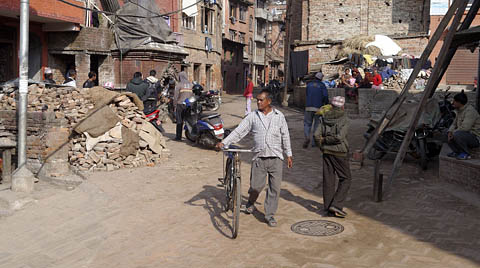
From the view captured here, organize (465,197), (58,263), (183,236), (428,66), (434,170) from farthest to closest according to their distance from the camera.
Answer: (428,66)
(434,170)
(465,197)
(183,236)
(58,263)

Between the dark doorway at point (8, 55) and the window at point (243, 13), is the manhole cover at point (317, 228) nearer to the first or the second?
the dark doorway at point (8, 55)

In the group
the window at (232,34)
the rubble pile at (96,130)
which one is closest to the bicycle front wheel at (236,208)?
the rubble pile at (96,130)

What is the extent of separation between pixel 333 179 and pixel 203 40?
1212 inches

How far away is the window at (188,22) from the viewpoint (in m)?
33.0

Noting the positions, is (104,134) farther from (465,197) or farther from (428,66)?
(428,66)

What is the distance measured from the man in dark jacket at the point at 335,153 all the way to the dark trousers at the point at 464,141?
104 inches

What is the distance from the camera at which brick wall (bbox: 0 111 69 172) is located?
30.3 feet

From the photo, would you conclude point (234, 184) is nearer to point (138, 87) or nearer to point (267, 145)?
point (267, 145)

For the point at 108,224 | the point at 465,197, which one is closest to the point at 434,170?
the point at 465,197

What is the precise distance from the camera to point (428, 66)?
898 inches

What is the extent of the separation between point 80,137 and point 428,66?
18228 millimetres

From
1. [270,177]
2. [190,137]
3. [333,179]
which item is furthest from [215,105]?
[270,177]

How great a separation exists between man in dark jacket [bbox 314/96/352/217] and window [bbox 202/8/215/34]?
31.0 meters

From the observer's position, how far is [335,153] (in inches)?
259
